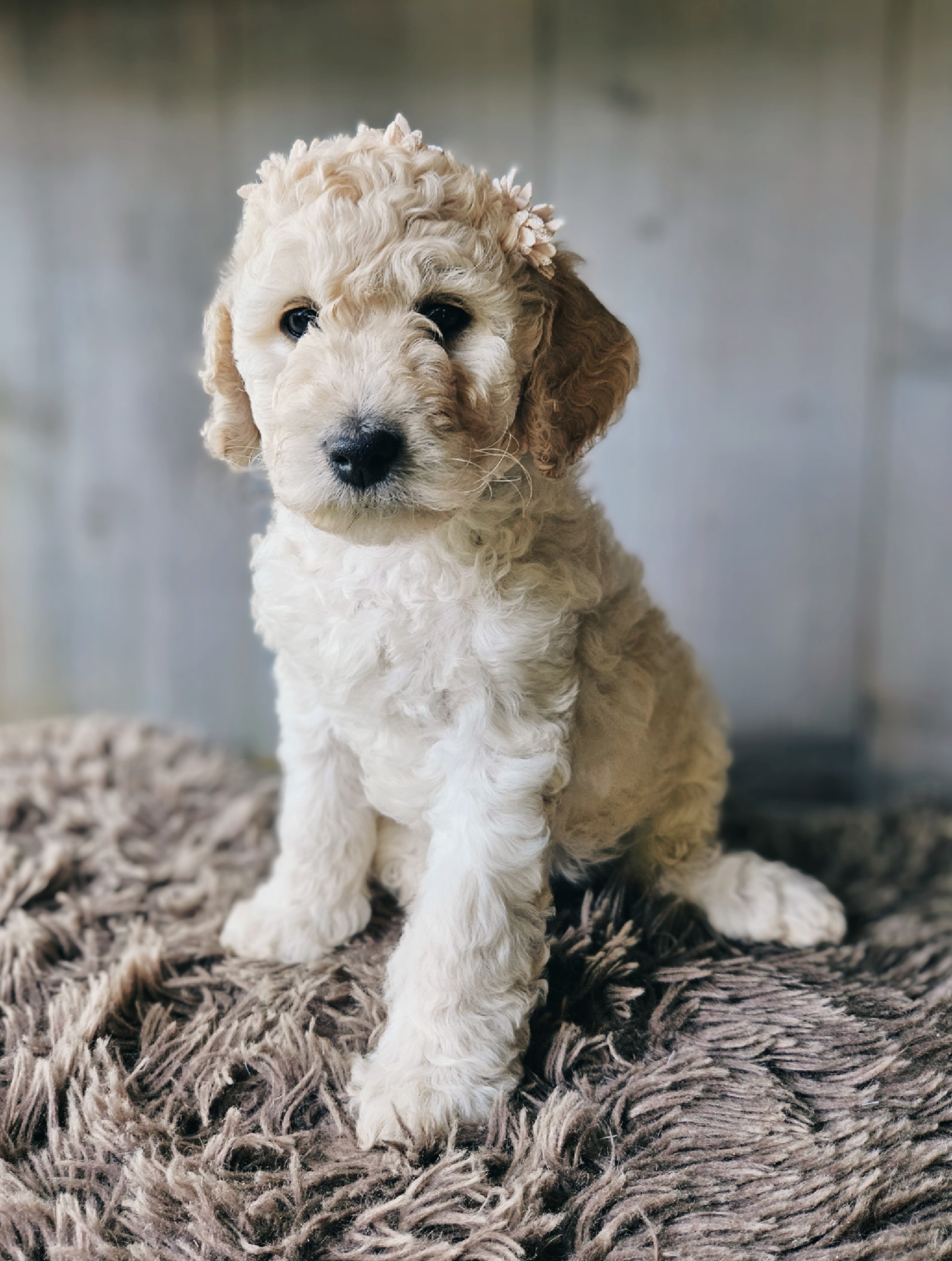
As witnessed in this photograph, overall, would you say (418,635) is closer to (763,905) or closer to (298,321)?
(298,321)

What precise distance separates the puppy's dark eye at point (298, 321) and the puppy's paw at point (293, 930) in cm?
102

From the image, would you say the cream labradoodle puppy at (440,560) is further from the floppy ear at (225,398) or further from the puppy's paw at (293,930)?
the puppy's paw at (293,930)

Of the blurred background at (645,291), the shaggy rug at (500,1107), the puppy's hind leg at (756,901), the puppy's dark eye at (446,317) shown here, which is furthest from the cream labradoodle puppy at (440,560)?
the blurred background at (645,291)

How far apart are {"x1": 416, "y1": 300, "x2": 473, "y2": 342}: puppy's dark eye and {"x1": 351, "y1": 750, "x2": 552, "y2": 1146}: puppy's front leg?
2.00ft

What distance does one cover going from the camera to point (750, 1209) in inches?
52.7

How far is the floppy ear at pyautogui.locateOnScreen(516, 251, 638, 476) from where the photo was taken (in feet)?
4.62

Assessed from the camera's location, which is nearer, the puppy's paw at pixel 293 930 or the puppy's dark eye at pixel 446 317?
the puppy's dark eye at pixel 446 317

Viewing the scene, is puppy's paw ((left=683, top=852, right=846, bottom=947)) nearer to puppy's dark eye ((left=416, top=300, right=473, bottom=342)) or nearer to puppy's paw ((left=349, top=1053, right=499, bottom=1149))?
puppy's paw ((left=349, top=1053, right=499, bottom=1149))

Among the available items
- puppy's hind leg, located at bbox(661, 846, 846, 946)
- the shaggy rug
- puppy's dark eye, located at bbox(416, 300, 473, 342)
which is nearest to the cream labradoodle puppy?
puppy's dark eye, located at bbox(416, 300, 473, 342)

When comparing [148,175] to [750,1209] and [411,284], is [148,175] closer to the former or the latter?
[411,284]

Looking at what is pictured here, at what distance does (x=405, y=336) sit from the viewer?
1.32 metres

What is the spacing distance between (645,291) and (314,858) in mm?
1684

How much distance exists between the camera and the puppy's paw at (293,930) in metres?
1.84

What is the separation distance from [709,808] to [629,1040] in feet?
1.62
